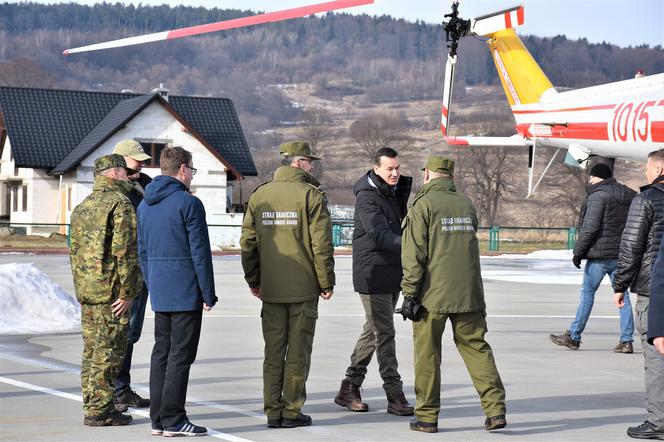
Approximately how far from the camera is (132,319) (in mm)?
9008

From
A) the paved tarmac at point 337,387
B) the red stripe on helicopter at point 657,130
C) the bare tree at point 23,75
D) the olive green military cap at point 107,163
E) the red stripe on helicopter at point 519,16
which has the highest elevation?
the bare tree at point 23,75

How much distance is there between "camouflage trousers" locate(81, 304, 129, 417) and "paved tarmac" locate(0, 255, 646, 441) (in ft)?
0.74

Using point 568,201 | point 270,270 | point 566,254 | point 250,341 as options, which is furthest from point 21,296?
point 568,201

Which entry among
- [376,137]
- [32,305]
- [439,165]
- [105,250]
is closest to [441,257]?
[439,165]

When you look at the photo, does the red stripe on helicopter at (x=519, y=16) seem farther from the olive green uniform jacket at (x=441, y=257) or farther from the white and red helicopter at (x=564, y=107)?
the olive green uniform jacket at (x=441, y=257)

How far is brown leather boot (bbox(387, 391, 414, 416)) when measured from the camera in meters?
8.58

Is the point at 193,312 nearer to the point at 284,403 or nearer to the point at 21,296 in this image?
the point at 284,403

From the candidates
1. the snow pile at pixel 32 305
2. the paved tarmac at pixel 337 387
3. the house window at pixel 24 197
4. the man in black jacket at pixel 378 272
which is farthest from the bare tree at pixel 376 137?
the man in black jacket at pixel 378 272

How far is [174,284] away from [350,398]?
1.87 m

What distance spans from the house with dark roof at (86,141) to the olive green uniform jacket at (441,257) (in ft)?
140

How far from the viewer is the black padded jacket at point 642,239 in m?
8.77

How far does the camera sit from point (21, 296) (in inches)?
579

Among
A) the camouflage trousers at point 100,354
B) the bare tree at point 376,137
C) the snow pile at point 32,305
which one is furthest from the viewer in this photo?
the bare tree at point 376,137

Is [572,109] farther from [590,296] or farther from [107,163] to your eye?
[107,163]
